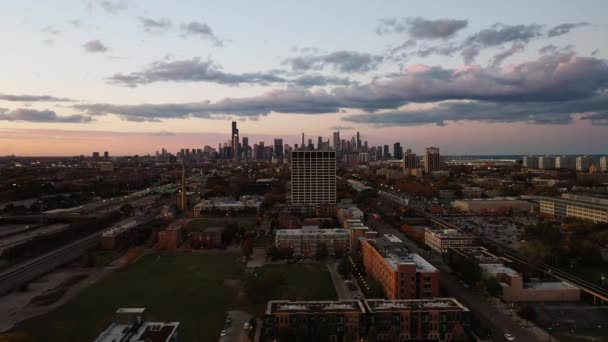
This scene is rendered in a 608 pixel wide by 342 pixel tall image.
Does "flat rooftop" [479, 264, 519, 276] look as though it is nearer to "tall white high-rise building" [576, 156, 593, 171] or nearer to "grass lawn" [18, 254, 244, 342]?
"grass lawn" [18, 254, 244, 342]

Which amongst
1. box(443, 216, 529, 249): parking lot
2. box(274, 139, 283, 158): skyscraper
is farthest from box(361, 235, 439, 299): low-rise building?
box(274, 139, 283, 158): skyscraper

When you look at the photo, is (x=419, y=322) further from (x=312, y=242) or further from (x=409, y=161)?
(x=409, y=161)

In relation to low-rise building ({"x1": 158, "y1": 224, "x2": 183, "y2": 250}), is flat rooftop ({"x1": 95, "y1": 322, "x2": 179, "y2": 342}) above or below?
above

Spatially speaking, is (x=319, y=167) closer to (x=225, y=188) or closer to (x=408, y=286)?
(x=225, y=188)

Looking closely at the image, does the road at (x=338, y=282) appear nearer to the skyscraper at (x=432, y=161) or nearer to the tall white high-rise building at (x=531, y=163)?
the skyscraper at (x=432, y=161)

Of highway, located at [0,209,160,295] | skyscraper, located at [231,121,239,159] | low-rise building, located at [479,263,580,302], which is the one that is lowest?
highway, located at [0,209,160,295]

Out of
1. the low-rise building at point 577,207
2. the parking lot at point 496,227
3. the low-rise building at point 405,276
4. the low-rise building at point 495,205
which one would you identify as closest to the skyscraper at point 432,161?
the low-rise building at point 495,205

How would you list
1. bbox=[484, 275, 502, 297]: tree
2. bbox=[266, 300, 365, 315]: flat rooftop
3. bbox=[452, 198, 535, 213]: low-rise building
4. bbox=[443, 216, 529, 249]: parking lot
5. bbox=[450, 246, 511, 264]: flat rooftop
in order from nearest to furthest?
bbox=[266, 300, 365, 315]: flat rooftop → bbox=[484, 275, 502, 297]: tree → bbox=[450, 246, 511, 264]: flat rooftop → bbox=[443, 216, 529, 249]: parking lot → bbox=[452, 198, 535, 213]: low-rise building

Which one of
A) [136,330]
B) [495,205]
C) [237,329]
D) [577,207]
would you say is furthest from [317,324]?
[495,205]
